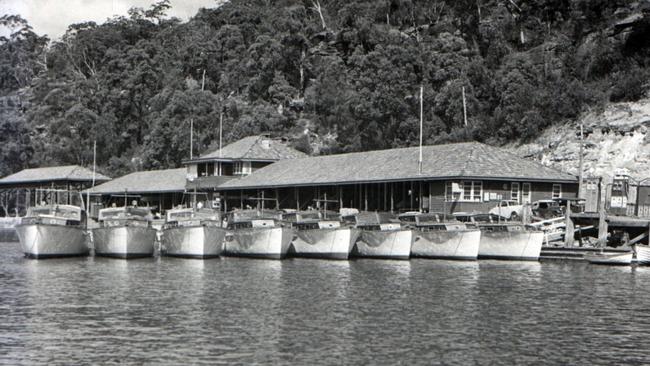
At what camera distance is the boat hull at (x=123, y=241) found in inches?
2320

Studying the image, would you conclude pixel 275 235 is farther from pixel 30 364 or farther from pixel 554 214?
pixel 30 364

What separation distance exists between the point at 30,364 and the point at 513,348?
45.4ft

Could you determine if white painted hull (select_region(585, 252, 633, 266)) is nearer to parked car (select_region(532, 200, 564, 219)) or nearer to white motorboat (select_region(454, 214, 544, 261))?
white motorboat (select_region(454, 214, 544, 261))

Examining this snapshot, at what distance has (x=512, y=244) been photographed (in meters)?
56.3

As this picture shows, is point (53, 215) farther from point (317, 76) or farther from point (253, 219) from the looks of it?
point (317, 76)

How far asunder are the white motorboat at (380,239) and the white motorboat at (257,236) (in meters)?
4.76

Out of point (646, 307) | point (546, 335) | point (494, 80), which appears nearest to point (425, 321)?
point (546, 335)

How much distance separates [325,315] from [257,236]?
1068 inches

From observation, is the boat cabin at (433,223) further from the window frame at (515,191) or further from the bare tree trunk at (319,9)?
the bare tree trunk at (319,9)

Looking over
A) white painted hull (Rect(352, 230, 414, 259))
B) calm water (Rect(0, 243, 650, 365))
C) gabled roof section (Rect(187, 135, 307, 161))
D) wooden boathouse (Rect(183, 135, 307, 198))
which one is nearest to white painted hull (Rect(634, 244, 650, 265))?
calm water (Rect(0, 243, 650, 365))

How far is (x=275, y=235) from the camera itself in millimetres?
58656

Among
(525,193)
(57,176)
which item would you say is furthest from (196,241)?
(57,176)

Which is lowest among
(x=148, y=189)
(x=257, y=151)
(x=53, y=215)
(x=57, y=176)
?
(x=53, y=215)

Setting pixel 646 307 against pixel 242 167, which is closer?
pixel 646 307
